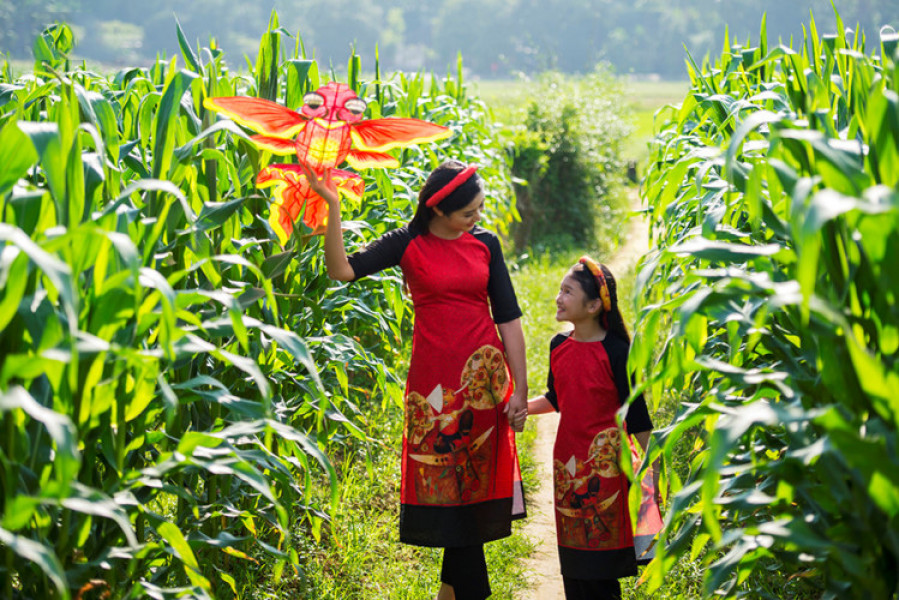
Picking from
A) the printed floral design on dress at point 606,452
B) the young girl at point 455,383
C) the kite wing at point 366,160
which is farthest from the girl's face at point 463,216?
the printed floral design on dress at point 606,452

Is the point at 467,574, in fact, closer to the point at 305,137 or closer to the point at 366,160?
the point at 366,160

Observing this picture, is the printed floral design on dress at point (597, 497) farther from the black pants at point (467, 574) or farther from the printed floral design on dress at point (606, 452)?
the black pants at point (467, 574)

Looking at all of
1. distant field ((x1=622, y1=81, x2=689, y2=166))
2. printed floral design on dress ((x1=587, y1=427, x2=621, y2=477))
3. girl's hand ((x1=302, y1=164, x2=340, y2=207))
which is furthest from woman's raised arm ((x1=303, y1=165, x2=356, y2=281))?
distant field ((x1=622, y1=81, x2=689, y2=166))

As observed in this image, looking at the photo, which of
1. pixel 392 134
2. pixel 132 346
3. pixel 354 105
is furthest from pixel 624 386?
pixel 132 346

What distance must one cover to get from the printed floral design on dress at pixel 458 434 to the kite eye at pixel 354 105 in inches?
32.2

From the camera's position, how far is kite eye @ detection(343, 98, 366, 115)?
251cm

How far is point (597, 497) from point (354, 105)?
4.36 feet

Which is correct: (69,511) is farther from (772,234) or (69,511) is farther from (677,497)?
(772,234)

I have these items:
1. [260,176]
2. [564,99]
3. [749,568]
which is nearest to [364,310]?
[260,176]

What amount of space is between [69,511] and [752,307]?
1.44 metres

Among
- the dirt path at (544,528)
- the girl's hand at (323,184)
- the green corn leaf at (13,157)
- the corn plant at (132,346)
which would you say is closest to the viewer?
the corn plant at (132,346)

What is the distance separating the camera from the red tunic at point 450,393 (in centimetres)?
280

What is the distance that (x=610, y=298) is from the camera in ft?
9.08

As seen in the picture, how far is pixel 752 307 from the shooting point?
6.36 ft
